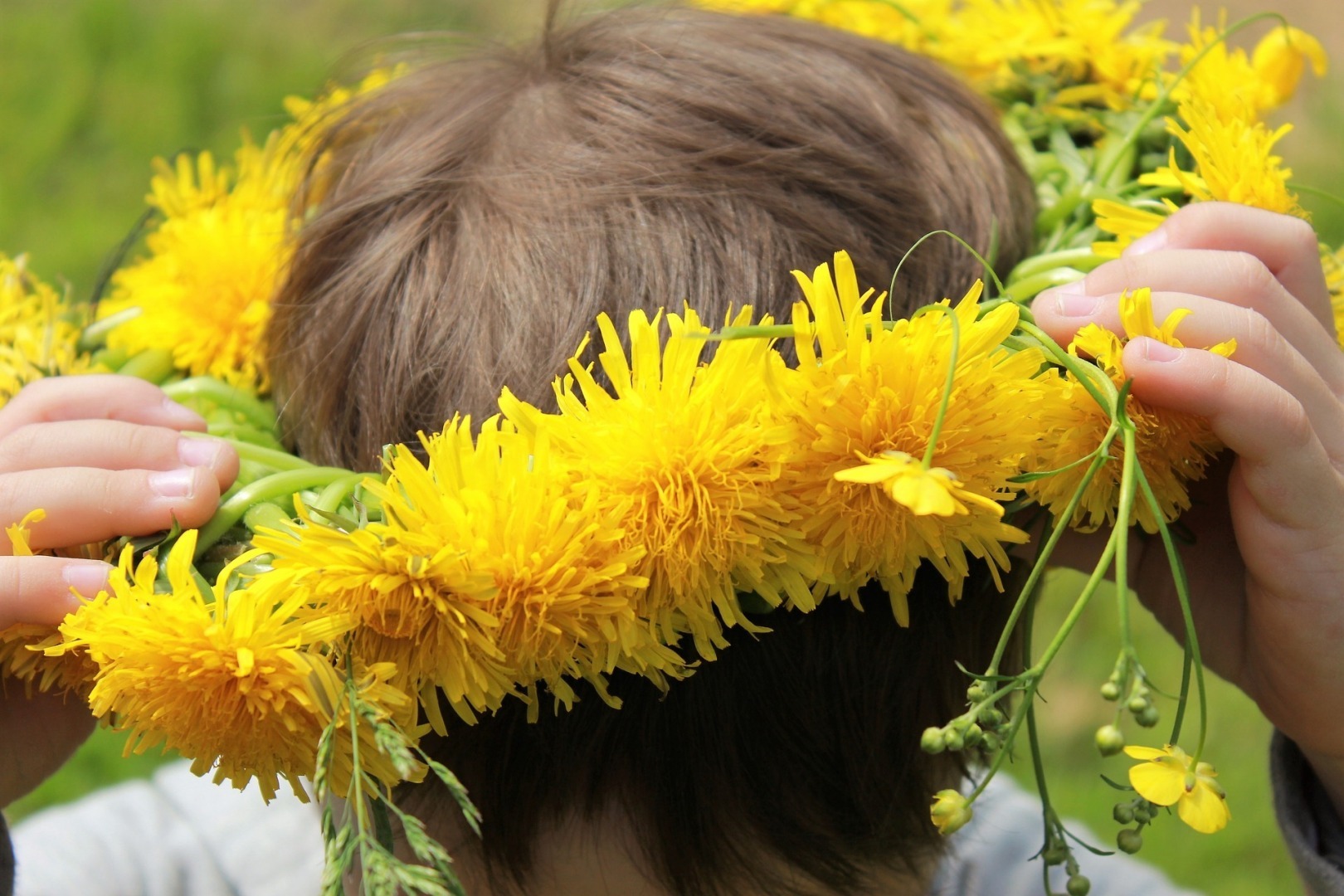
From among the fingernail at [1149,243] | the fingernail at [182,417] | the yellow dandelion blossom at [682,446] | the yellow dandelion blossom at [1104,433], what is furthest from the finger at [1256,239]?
the fingernail at [182,417]

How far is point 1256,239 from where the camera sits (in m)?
0.89

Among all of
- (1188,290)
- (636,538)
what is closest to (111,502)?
(636,538)

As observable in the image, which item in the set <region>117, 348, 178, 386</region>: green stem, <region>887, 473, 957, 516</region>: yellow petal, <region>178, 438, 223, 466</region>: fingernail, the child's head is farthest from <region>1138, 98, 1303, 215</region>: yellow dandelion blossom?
<region>117, 348, 178, 386</region>: green stem

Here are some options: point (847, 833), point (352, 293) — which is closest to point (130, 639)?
point (352, 293)

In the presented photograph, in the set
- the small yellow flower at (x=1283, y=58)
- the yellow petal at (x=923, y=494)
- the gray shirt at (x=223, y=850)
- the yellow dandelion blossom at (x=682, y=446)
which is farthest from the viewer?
the gray shirt at (x=223, y=850)

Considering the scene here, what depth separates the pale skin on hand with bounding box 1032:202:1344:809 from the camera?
0.77 meters

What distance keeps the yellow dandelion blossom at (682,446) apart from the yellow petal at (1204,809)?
27 centimetres

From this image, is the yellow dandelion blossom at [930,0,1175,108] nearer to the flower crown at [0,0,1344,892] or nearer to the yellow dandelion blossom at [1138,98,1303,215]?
the yellow dandelion blossom at [1138,98,1303,215]

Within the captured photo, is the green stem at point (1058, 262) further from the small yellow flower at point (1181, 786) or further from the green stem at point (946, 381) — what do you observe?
the small yellow flower at point (1181, 786)

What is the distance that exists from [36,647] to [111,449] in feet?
0.52

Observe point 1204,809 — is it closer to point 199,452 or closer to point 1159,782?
point 1159,782

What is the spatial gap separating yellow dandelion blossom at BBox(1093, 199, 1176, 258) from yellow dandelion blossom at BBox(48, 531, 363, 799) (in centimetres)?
62

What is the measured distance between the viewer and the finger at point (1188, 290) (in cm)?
79

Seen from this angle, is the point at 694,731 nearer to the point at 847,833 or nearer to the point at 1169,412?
the point at 847,833
